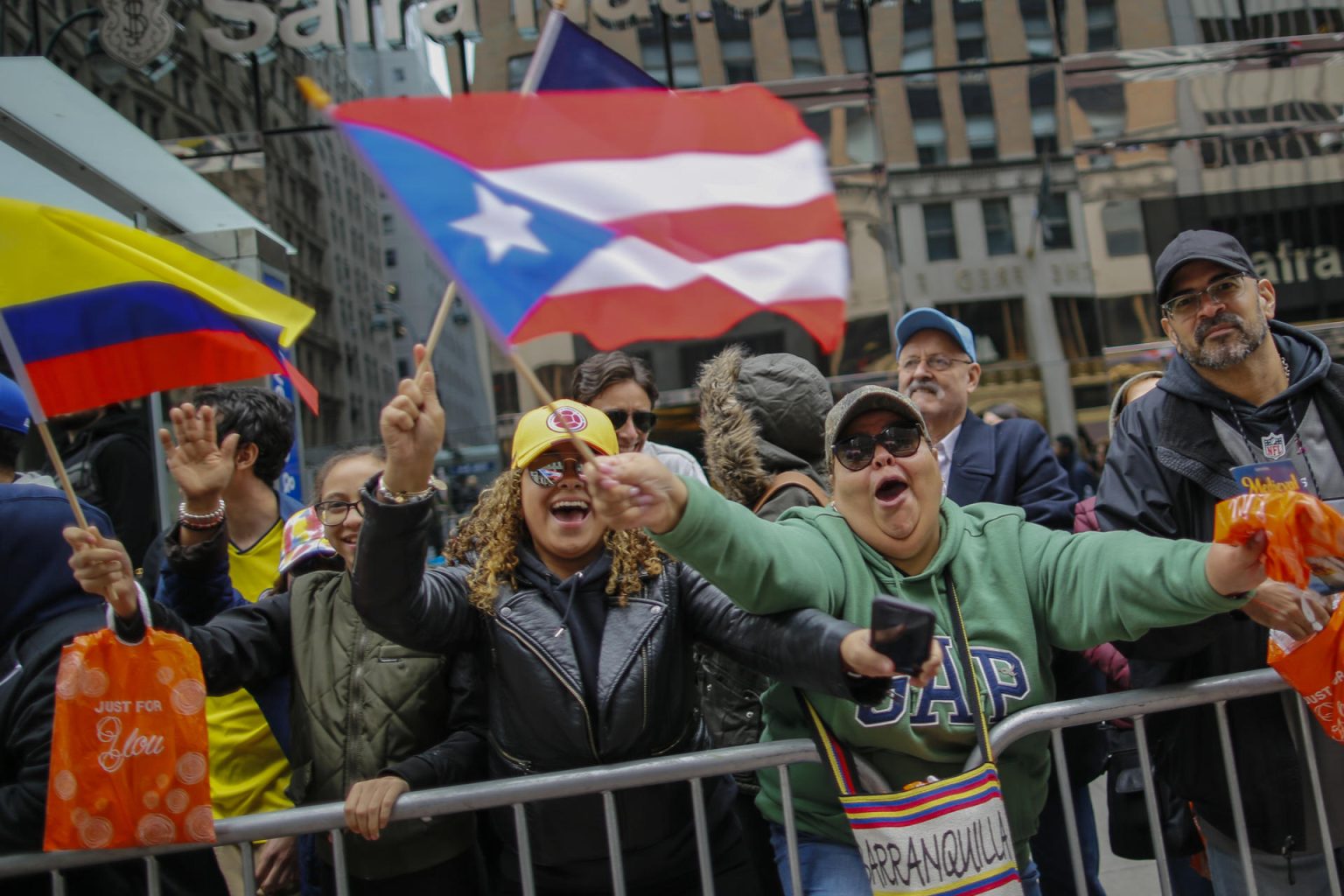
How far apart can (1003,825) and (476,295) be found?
151cm

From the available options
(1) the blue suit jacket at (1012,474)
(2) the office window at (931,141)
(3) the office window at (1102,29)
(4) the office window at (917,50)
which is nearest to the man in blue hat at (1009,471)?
(1) the blue suit jacket at (1012,474)

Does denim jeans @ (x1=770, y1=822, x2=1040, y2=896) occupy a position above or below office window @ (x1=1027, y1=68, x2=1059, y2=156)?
below

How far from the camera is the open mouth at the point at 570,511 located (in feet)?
8.68

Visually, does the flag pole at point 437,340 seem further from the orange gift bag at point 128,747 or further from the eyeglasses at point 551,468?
the orange gift bag at point 128,747

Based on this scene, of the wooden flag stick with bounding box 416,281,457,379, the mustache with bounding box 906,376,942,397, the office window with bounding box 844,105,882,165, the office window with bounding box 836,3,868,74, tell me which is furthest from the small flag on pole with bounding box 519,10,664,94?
the office window with bounding box 836,3,868,74

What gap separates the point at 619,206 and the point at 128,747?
1.61 m

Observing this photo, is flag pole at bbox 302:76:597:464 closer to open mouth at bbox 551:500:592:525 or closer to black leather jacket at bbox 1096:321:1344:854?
open mouth at bbox 551:500:592:525

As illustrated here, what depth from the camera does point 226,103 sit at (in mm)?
9273

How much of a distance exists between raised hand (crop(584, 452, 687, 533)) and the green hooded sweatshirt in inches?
8.6

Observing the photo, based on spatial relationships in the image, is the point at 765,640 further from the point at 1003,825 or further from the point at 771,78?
the point at 771,78

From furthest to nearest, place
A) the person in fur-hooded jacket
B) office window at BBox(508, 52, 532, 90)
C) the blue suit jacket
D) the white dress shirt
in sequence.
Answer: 1. office window at BBox(508, 52, 532, 90)
2. the white dress shirt
3. the blue suit jacket
4. the person in fur-hooded jacket

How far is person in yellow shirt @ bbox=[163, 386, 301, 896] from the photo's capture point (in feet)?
9.74

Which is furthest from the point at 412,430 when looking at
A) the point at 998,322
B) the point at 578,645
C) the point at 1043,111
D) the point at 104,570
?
the point at 1043,111

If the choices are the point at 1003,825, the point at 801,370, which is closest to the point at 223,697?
the point at 801,370
